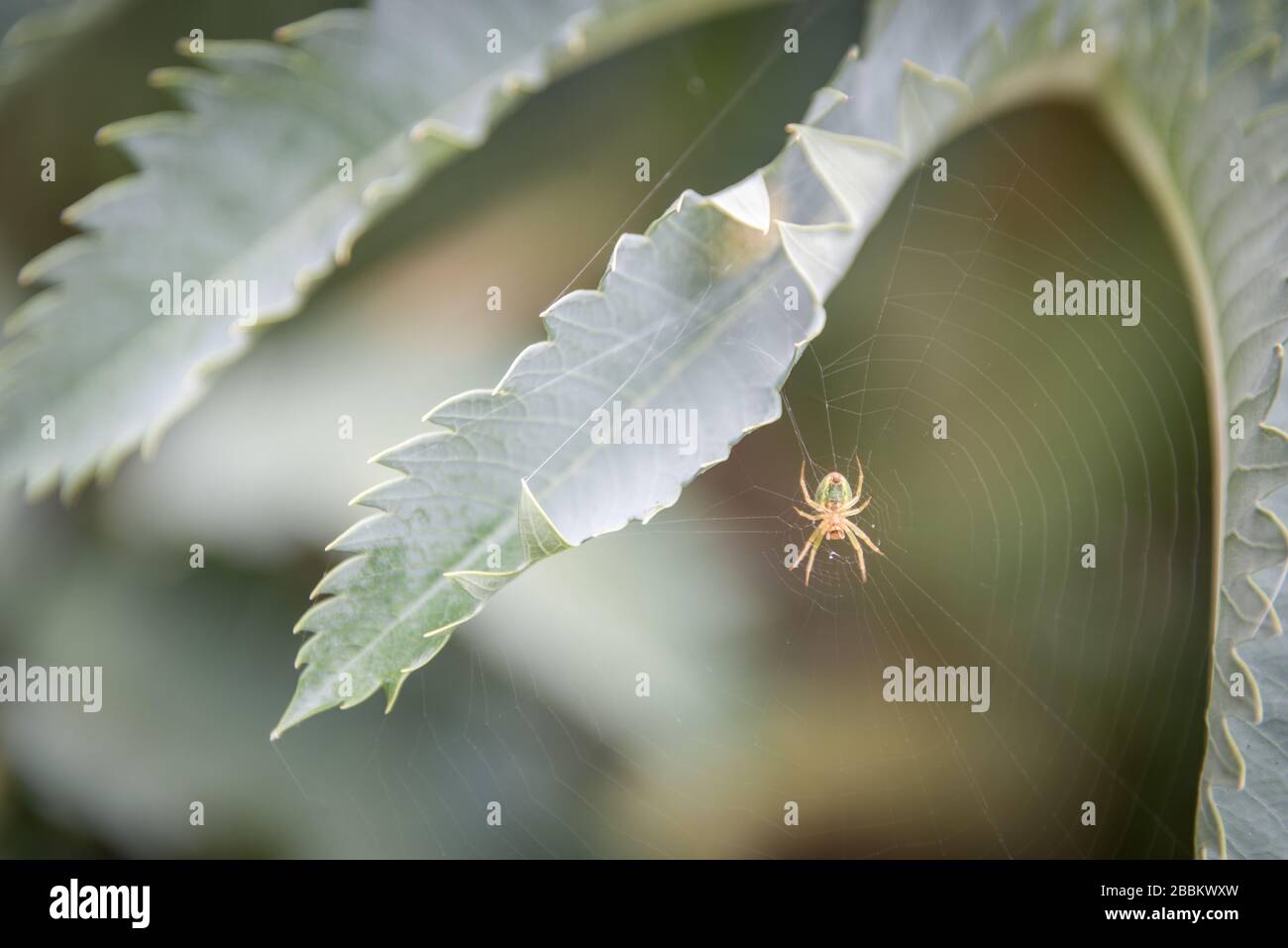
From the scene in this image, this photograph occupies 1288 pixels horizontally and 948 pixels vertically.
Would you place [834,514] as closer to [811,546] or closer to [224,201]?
[811,546]

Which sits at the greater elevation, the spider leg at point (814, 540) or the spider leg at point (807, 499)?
the spider leg at point (807, 499)

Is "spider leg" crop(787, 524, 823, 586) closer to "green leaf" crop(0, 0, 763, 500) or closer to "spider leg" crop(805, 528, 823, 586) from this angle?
"spider leg" crop(805, 528, 823, 586)

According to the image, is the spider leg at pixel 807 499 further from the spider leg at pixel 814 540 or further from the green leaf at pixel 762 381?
the green leaf at pixel 762 381

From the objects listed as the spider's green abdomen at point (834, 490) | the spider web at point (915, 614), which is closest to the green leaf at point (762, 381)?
the spider web at point (915, 614)

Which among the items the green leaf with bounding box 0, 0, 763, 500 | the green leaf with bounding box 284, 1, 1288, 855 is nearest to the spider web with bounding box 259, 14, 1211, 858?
the green leaf with bounding box 284, 1, 1288, 855

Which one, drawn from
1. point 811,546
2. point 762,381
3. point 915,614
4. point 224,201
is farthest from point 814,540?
point 224,201
